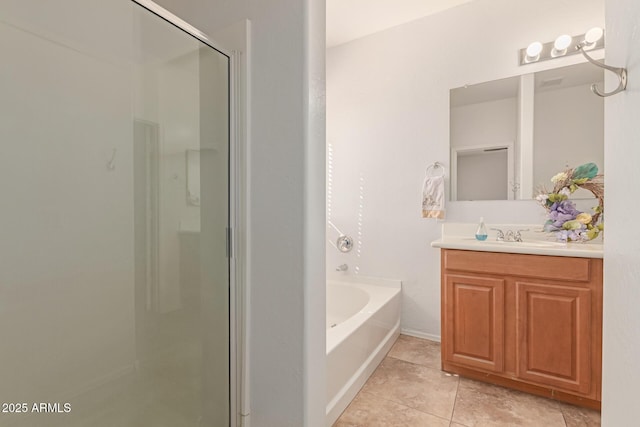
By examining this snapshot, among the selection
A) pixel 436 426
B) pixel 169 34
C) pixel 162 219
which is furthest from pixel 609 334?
pixel 169 34

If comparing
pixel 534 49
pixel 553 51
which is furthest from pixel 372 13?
pixel 553 51

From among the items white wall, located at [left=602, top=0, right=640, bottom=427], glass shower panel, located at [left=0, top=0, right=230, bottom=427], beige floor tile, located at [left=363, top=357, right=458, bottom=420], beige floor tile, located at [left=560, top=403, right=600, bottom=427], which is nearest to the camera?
white wall, located at [left=602, top=0, right=640, bottom=427]

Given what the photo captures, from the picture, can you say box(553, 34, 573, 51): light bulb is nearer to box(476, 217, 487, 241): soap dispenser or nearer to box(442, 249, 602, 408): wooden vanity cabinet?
box(476, 217, 487, 241): soap dispenser

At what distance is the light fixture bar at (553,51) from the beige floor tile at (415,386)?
7.27 feet

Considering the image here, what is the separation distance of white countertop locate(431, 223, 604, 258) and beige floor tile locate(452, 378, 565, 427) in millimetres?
815

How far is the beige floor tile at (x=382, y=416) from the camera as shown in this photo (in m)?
1.47

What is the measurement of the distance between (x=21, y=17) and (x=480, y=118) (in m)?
2.48

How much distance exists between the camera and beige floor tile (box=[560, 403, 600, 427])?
146 centimetres

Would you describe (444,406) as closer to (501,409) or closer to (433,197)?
(501,409)

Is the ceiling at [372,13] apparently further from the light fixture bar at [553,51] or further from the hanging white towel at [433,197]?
the hanging white towel at [433,197]

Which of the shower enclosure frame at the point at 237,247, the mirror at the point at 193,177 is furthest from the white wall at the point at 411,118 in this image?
the mirror at the point at 193,177

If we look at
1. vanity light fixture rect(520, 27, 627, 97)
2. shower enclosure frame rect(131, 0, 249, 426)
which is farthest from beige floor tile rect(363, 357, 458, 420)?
vanity light fixture rect(520, 27, 627, 97)

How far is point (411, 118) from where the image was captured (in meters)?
2.52

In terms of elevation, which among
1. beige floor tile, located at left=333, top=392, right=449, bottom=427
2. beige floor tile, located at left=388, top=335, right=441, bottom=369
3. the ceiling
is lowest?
beige floor tile, located at left=388, top=335, right=441, bottom=369
